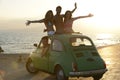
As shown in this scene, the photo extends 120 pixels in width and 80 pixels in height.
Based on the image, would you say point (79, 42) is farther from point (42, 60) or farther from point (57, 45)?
point (42, 60)

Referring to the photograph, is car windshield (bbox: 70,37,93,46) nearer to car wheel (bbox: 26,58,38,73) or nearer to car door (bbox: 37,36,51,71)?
car door (bbox: 37,36,51,71)

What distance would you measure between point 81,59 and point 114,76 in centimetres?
258

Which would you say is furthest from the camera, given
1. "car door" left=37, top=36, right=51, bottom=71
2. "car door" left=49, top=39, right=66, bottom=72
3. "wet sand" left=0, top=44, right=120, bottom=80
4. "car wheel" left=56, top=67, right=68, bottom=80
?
"wet sand" left=0, top=44, right=120, bottom=80

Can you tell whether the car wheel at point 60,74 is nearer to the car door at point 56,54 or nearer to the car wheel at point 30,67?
the car door at point 56,54

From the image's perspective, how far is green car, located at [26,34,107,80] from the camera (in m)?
14.4

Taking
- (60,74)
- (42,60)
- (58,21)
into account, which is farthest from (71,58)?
(58,21)

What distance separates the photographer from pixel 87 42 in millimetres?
15727

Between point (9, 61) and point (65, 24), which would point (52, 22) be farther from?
point (9, 61)

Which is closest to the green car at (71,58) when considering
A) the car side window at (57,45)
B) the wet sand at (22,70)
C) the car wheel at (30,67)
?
the car side window at (57,45)

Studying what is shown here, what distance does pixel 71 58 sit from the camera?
14555mm

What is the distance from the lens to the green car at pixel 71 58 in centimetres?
1441

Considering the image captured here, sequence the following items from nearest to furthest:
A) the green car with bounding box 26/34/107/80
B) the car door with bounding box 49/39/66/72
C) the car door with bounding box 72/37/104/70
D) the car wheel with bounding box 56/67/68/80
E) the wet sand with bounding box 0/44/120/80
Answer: the green car with bounding box 26/34/107/80 → the car door with bounding box 72/37/104/70 → the car wheel with bounding box 56/67/68/80 → the car door with bounding box 49/39/66/72 → the wet sand with bounding box 0/44/120/80

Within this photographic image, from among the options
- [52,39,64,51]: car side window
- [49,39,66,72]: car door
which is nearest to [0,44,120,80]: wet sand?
[49,39,66,72]: car door

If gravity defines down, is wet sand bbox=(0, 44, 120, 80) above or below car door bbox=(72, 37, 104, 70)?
below
